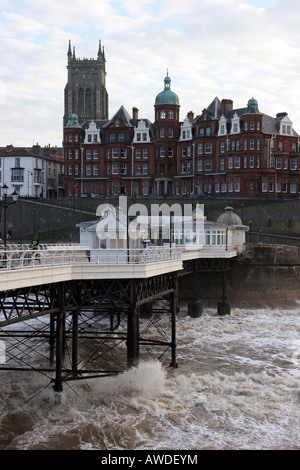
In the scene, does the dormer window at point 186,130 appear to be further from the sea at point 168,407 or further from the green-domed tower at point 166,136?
the sea at point 168,407

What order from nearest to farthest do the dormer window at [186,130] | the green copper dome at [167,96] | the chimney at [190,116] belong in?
the green copper dome at [167,96] → the dormer window at [186,130] → the chimney at [190,116]

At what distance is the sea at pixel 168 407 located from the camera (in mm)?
22438

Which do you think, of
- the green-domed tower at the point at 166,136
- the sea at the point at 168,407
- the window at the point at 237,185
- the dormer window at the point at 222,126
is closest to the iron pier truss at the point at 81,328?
the sea at the point at 168,407

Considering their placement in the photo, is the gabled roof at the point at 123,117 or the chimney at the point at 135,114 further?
the chimney at the point at 135,114

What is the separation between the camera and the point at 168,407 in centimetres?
2608

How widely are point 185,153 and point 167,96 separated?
31.5 feet

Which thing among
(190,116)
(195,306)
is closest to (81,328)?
(195,306)

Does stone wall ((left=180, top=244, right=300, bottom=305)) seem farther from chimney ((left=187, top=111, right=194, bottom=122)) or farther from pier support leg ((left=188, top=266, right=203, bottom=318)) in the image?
chimney ((left=187, top=111, right=194, bottom=122))

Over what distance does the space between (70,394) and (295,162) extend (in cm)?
6916

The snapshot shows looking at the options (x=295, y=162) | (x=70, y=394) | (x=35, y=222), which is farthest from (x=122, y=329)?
(x=295, y=162)

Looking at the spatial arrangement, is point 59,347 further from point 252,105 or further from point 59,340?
point 252,105

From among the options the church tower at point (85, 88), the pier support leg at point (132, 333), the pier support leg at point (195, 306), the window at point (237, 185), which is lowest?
the pier support leg at point (195, 306)

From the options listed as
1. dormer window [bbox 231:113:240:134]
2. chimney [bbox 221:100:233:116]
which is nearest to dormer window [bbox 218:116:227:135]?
dormer window [bbox 231:113:240:134]

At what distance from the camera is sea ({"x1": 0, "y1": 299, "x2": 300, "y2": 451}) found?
73.6ft
